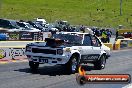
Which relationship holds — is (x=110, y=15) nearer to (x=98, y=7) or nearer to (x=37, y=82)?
(x=98, y=7)

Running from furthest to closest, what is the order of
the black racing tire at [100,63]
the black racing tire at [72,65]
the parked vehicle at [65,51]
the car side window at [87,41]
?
the black racing tire at [100,63], the car side window at [87,41], the black racing tire at [72,65], the parked vehicle at [65,51]

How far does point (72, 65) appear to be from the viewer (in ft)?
57.9

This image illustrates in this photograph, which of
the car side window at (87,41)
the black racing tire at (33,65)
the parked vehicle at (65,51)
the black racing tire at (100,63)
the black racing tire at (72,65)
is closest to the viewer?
the parked vehicle at (65,51)

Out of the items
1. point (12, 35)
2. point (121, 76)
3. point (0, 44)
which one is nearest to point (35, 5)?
point (12, 35)

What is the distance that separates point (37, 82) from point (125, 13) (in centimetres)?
8368

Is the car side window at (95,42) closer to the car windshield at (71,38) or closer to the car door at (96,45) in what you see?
the car door at (96,45)

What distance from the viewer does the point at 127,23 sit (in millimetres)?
86938

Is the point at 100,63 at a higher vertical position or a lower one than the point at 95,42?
lower

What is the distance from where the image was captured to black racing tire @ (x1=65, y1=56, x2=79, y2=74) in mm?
17489

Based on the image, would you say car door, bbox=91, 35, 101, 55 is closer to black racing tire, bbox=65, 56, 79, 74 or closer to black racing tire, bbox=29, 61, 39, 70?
black racing tire, bbox=65, 56, 79, 74

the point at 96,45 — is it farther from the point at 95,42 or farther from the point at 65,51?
the point at 65,51

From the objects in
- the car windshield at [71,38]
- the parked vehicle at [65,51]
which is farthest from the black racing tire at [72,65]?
the car windshield at [71,38]

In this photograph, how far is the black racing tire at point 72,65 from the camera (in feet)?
57.4

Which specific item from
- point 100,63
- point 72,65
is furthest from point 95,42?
point 72,65
